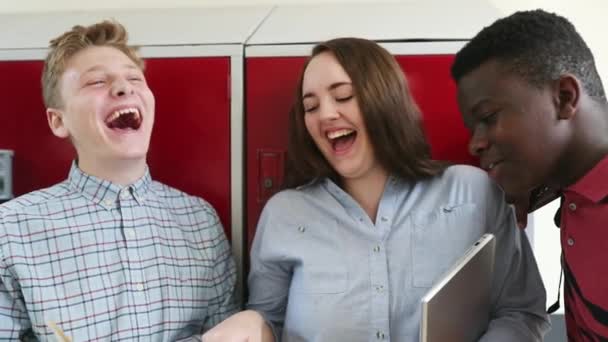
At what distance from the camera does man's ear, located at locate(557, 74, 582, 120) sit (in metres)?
0.94

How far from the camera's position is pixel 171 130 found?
144 centimetres

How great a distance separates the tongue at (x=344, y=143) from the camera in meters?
1.25

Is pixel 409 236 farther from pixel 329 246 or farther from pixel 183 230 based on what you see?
pixel 183 230

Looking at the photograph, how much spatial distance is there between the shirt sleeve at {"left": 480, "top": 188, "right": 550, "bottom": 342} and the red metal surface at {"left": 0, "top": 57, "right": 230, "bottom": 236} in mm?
671

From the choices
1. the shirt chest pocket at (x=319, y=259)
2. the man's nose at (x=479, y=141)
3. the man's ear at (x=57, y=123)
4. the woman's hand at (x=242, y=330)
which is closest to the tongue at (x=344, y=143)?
the shirt chest pocket at (x=319, y=259)

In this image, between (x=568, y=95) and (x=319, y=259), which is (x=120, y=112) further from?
(x=568, y=95)

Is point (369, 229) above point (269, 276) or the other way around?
above

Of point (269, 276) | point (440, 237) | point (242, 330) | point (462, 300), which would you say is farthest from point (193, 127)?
point (462, 300)

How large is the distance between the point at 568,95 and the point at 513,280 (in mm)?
475

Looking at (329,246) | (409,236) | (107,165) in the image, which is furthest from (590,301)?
(107,165)

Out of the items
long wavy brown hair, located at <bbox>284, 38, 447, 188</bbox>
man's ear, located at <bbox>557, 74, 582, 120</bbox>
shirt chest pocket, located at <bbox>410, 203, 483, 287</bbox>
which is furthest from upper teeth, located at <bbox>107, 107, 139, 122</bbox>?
man's ear, located at <bbox>557, 74, 582, 120</bbox>

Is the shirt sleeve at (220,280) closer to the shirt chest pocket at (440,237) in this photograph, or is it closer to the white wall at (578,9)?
the shirt chest pocket at (440,237)

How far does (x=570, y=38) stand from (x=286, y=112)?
67 centimetres

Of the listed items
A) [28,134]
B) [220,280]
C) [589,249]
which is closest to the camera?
[589,249]
